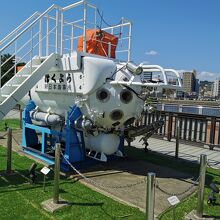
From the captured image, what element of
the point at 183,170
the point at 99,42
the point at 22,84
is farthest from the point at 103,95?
the point at 183,170

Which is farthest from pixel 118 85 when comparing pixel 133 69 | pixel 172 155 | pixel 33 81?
pixel 172 155

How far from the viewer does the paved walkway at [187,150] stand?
11.7 m

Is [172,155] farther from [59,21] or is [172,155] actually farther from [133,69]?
[59,21]

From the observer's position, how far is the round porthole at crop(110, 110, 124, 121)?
29.4 ft

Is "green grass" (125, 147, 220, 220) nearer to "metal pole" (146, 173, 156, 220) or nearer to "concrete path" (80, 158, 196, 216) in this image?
"concrete path" (80, 158, 196, 216)

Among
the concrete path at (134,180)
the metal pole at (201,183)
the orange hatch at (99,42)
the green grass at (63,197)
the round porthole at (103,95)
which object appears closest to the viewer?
the metal pole at (201,183)

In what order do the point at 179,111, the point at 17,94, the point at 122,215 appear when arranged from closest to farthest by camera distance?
the point at 122,215 < the point at 17,94 < the point at 179,111

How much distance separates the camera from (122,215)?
5.99m

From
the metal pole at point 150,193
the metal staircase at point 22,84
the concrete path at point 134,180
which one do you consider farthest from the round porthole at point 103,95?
the metal pole at point 150,193

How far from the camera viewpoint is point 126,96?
9047mm

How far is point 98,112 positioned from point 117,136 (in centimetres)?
124

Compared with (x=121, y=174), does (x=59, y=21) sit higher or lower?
higher

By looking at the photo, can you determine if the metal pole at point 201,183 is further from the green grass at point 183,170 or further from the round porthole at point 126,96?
the round porthole at point 126,96

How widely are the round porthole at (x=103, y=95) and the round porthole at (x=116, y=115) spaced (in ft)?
1.50
